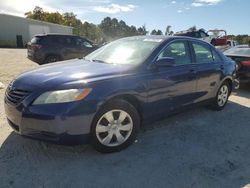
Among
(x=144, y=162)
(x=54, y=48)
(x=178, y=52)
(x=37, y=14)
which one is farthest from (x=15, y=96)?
(x=37, y=14)

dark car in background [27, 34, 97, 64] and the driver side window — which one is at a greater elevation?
the driver side window

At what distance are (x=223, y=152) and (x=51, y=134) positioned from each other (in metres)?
2.37

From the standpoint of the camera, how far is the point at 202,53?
555 centimetres

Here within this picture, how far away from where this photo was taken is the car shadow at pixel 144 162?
3.25 m

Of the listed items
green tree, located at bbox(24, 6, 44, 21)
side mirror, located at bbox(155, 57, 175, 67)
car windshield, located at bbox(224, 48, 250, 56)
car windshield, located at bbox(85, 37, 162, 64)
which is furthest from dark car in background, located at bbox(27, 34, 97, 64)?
Result: green tree, located at bbox(24, 6, 44, 21)

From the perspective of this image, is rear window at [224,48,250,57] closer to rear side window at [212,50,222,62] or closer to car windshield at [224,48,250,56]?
car windshield at [224,48,250,56]

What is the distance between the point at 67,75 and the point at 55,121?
0.69 metres

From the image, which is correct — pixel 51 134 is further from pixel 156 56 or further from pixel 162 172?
pixel 156 56

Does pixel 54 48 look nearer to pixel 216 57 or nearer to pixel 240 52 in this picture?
pixel 240 52

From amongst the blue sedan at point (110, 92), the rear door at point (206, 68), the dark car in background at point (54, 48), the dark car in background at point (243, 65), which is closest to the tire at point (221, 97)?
the rear door at point (206, 68)

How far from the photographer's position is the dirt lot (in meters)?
3.26

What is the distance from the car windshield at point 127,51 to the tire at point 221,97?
2096mm

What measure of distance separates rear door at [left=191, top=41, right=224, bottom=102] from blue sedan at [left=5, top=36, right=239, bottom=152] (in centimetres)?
2

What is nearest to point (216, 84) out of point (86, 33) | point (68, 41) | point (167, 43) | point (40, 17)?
point (167, 43)
